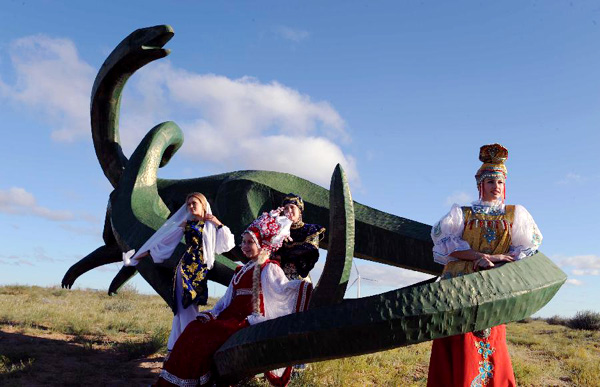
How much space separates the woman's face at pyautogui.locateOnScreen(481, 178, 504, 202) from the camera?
12.3 ft

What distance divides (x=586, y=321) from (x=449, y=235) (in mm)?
14689

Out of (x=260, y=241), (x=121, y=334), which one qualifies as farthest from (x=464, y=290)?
(x=121, y=334)

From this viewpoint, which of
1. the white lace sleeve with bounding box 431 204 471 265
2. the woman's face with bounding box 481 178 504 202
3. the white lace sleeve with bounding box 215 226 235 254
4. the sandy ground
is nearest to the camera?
the white lace sleeve with bounding box 431 204 471 265

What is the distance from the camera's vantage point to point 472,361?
3.52 metres

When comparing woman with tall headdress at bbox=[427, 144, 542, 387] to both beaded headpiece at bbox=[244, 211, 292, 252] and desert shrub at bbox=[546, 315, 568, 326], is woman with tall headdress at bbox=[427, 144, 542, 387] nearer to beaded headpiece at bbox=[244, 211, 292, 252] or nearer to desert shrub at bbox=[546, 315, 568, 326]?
beaded headpiece at bbox=[244, 211, 292, 252]

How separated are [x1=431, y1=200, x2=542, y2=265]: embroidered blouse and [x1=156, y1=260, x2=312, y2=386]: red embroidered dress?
41.8 inches

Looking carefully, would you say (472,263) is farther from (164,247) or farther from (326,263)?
(164,247)

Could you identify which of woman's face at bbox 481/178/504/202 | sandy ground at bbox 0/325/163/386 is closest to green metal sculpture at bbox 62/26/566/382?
woman's face at bbox 481/178/504/202

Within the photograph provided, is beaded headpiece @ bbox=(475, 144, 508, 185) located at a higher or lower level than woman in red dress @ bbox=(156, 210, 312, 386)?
higher

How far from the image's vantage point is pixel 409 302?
3.15 m

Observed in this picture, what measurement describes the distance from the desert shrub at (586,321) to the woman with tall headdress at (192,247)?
14058 mm

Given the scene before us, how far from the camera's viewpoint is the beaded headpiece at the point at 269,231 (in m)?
4.35

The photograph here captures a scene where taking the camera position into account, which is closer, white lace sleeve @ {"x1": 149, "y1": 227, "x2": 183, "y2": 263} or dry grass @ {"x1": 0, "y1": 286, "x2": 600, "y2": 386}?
white lace sleeve @ {"x1": 149, "y1": 227, "x2": 183, "y2": 263}

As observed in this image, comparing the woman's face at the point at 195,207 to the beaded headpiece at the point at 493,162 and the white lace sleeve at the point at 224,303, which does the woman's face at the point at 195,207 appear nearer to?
the white lace sleeve at the point at 224,303
